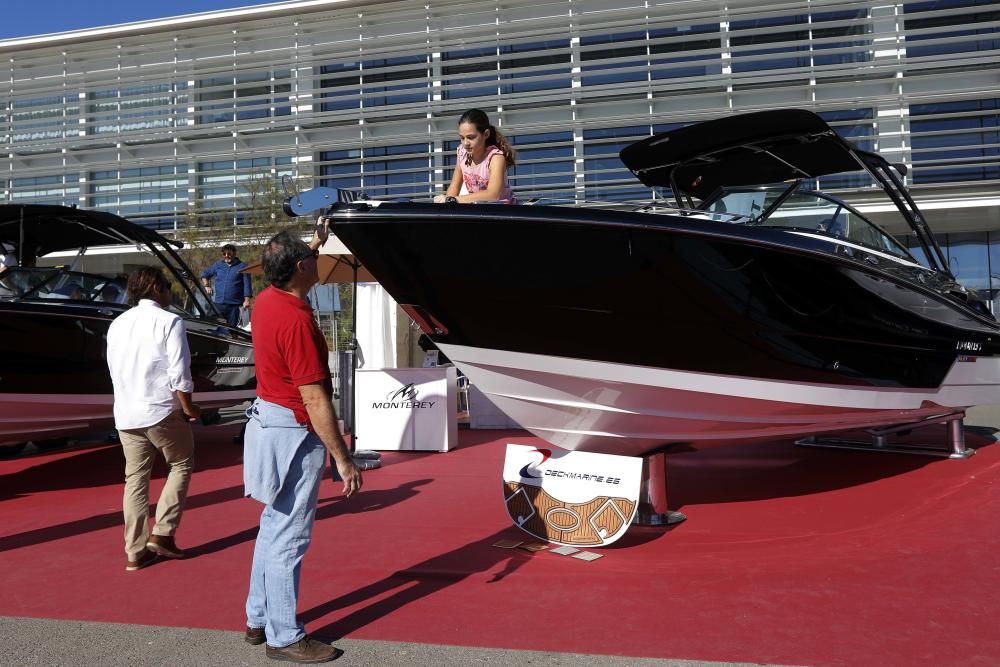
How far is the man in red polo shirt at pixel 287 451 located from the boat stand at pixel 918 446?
16.3 feet

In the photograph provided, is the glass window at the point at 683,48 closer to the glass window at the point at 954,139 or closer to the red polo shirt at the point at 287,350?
the glass window at the point at 954,139

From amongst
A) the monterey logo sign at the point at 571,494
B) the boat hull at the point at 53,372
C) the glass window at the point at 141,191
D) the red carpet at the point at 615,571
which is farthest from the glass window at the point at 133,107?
the monterey logo sign at the point at 571,494

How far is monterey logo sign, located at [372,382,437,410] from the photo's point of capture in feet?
24.3

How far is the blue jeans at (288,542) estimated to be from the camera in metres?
2.68

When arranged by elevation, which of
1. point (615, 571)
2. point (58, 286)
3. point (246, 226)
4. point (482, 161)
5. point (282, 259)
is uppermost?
point (246, 226)

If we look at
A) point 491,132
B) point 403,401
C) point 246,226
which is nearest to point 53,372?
point 403,401

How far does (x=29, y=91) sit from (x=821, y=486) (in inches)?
848

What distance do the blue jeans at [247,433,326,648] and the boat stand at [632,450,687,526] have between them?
2290mm

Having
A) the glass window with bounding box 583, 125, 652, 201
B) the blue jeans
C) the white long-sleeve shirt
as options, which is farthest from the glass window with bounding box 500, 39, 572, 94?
the blue jeans

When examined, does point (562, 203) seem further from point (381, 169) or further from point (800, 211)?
point (381, 169)

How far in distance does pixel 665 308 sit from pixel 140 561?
2.93 meters

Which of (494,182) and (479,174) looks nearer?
(494,182)

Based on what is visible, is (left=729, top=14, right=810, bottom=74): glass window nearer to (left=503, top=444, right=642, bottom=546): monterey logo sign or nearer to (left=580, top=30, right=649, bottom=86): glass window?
(left=580, top=30, right=649, bottom=86): glass window

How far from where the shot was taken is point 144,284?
398cm
